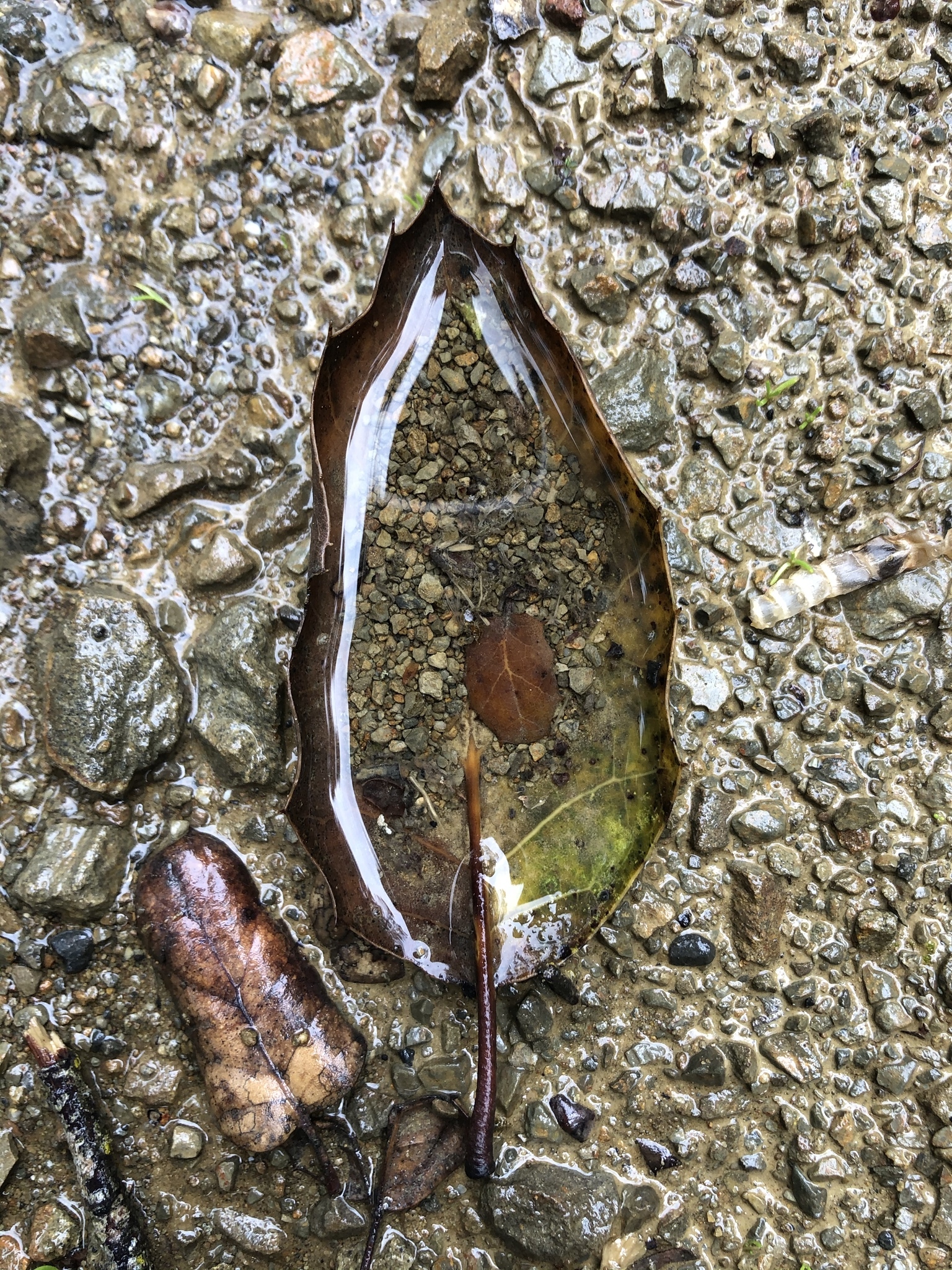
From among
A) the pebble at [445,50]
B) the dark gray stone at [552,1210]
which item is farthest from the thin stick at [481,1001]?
the pebble at [445,50]

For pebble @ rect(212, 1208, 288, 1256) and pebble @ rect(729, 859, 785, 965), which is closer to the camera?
pebble @ rect(212, 1208, 288, 1256)

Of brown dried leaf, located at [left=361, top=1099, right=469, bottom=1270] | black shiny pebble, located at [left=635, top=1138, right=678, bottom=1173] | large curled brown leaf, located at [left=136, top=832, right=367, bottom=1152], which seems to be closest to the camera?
large curled brown leaf, located at [left=136, top=832, right=367, bottom=1152]

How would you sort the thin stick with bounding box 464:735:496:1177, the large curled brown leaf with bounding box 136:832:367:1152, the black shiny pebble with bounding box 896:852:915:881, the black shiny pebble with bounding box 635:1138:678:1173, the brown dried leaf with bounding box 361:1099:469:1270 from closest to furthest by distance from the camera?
the thin stick with bounding box 464:735:496:1177 < the large curled brown leaf with bounding box 136:832:367:1152 < the brown dried leaf with bounding box 361:1099:469:1270 < the black shiny pebble with bounding box 635:1138:678:1173 < the black shiny pebble with bounding box 896:852:915:881

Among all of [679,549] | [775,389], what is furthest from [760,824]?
[775,389]

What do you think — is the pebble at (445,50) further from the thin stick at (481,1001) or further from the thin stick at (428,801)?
the thin stick at (428,801)

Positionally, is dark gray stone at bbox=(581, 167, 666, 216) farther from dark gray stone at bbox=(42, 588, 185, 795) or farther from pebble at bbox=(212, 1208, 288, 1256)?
pebble at bbox=(212, 1208, 288, 1256)

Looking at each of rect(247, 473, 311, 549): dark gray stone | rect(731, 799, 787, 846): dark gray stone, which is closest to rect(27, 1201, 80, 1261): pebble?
rect(247, 473, 311, 549): dark gray stone
